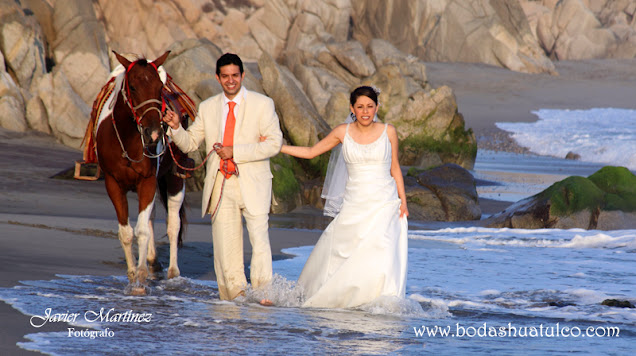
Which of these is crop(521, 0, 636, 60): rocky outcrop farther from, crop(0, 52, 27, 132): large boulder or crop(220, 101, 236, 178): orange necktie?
crop(220, 101, 236, 178): orange necktie

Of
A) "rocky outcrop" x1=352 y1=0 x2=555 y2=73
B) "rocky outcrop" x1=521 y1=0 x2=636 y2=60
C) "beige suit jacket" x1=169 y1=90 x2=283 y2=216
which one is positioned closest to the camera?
"beige suit jacket" x1=169 y1=90 x2=283 y2=216

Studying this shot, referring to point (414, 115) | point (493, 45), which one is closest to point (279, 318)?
point (414, 115)

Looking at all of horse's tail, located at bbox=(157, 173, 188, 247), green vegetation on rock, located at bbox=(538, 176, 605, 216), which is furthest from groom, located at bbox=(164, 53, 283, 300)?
green vegetation on rock, located at bbox=(538, 176, 605, 216)

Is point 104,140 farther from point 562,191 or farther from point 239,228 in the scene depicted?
point 562,191

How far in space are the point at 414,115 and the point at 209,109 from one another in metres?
19.5

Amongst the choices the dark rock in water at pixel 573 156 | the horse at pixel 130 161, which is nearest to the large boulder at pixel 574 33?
the dark rock in water at pixel 573 156

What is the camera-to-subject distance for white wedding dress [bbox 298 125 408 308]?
22.4ft

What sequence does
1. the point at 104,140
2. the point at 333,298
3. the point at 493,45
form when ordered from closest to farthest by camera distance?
the point at 333,298, the point at 104,140, the point at 493,45

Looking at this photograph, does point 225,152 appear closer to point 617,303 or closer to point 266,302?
point 266,302

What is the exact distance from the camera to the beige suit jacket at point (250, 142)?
6715 mm

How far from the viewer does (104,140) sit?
7523mm

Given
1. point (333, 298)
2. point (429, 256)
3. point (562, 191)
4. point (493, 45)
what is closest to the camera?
point (333, 298)

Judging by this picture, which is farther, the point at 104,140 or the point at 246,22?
the point at 246,22

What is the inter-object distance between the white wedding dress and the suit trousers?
489mm
